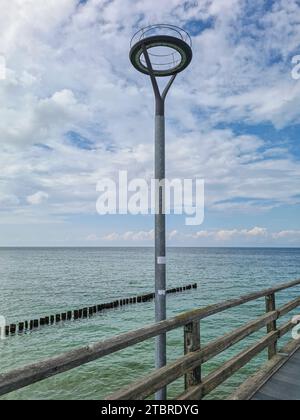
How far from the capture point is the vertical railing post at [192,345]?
3.63m

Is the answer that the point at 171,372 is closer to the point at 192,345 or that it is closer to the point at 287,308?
the point at 192,345

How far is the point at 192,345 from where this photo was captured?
3.66 m

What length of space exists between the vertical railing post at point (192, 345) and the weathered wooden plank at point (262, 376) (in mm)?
712

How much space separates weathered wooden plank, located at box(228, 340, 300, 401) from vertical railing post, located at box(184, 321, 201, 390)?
712 mm

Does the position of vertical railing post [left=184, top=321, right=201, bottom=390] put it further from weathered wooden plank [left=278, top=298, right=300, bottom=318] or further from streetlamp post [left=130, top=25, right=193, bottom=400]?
weathered wooden plank [left=278, top=298, right=300, bottom=318]

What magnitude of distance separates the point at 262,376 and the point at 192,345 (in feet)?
6.15

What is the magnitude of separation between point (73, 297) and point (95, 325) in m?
13.7

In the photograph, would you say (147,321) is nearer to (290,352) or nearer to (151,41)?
(290,352)

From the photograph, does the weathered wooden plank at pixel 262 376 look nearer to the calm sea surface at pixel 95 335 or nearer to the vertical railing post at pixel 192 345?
the vertical railing post at pixel 192 345

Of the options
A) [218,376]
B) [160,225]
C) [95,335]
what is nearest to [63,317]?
[95,335]

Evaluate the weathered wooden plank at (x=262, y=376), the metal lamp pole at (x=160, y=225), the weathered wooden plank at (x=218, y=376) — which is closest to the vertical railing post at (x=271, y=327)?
the weathered wooden plank at (x=262, y=376)

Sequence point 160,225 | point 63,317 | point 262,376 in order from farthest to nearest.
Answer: point 63,317 → point 262,376 → point 160,225

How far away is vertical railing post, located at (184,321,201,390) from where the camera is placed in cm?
363
